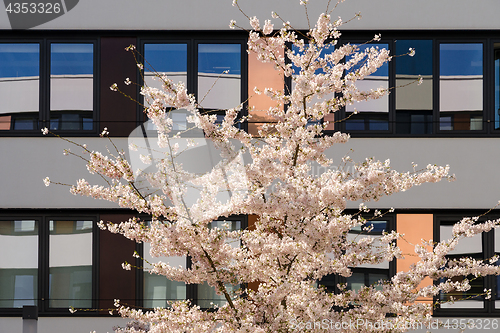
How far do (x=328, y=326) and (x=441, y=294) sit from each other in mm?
3463

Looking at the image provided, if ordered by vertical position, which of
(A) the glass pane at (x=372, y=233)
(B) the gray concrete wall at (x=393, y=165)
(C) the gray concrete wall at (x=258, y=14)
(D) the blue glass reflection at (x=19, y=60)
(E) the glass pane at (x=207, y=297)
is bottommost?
(E) the glass pane at (x=207, y=297)

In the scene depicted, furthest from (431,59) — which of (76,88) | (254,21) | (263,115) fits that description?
(76,88)

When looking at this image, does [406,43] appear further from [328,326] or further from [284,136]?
[328,326]

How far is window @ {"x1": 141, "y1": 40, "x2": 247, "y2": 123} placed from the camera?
20.9 ft

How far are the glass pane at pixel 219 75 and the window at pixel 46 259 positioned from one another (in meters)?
2.59

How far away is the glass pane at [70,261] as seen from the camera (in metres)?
6.24

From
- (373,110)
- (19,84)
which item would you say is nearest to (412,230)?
(373,110)

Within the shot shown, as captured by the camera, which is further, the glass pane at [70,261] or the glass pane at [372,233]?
the glass pane at [70,261]

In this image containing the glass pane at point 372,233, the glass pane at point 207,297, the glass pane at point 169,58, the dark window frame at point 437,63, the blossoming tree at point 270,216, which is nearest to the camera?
the blossoming tree at point 270,216

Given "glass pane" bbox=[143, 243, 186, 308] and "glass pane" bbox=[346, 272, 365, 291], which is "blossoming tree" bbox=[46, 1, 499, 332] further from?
"glass pane" bbox=[143, 243, 186, 308]

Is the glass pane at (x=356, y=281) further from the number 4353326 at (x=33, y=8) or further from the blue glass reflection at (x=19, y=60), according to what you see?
the number 4353326 at (x=33, y=8)

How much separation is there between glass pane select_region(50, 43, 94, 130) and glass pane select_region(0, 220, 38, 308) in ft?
5.20

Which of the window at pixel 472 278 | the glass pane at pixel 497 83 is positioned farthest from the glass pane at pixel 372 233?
the glass pane at pixel 497 83

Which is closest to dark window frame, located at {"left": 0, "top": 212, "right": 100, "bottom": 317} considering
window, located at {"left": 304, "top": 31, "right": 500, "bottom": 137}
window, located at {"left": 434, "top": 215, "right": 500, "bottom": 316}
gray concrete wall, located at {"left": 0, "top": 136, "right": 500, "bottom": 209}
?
gray concrete wall, located at {"left": 0, "top": 136, "right": 500, "bottom": 209}
